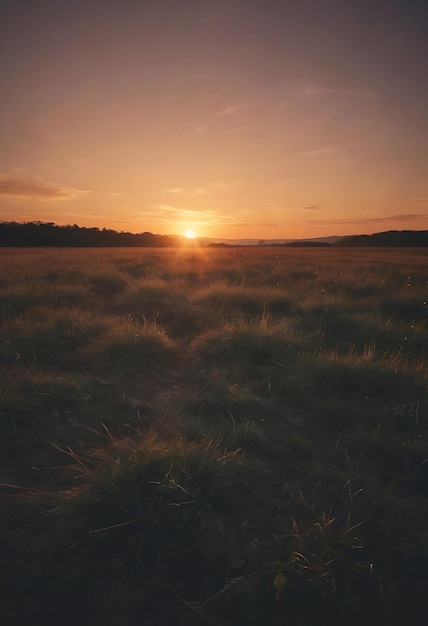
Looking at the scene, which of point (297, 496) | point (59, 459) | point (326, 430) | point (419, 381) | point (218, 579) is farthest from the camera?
point (419, 381)

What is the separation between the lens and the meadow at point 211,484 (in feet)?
7.41

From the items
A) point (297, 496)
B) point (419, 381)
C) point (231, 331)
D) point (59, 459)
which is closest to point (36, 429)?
point (59, 459)

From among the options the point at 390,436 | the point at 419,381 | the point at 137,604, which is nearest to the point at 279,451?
the point at 390,436

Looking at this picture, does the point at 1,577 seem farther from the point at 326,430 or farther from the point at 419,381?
the point at 419,381

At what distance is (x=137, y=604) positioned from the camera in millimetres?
2227

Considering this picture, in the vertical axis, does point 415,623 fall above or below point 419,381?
below

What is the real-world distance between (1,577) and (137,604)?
0.95 m

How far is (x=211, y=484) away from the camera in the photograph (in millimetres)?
3057

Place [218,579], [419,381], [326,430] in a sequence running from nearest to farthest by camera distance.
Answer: [218,579] → [326,430] → [419,381]

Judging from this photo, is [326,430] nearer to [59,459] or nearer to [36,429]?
[59,459]

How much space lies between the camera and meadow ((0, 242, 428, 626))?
2.26 metres

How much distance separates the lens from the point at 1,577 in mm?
2400

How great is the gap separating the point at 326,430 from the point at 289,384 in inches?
41.4

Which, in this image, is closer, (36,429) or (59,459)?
(59,459)
